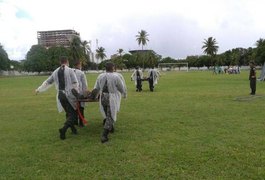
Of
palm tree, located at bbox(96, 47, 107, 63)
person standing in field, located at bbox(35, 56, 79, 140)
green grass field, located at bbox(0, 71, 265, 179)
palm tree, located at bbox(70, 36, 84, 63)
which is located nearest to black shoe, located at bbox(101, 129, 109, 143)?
green grass field, located at bbox(0, 71, 265, 179)

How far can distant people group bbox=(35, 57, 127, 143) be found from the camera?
8195mm

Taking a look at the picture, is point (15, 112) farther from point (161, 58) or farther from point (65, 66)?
point (161, 58)

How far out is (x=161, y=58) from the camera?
152 meters

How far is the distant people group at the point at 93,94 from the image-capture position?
820 cm

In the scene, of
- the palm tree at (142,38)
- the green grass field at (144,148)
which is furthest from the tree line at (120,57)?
the green grass field at (144,148)

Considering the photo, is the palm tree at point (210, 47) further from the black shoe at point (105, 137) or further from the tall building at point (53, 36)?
the black shoe at point (105, 137)

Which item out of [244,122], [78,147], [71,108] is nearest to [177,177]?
[78,147]

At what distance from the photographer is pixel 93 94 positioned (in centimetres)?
851

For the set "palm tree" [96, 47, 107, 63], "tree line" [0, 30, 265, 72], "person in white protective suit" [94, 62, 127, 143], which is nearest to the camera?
"person in white protective suit" [94, 62, 127, 143]

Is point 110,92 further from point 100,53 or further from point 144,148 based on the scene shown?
point 100,53

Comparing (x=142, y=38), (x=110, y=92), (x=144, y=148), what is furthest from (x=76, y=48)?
(x=144, y=148)

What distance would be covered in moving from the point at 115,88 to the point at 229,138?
283cm

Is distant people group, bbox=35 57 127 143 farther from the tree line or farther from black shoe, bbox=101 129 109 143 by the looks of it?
the tree line

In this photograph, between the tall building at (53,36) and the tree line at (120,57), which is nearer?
the tree line at (120,57)
